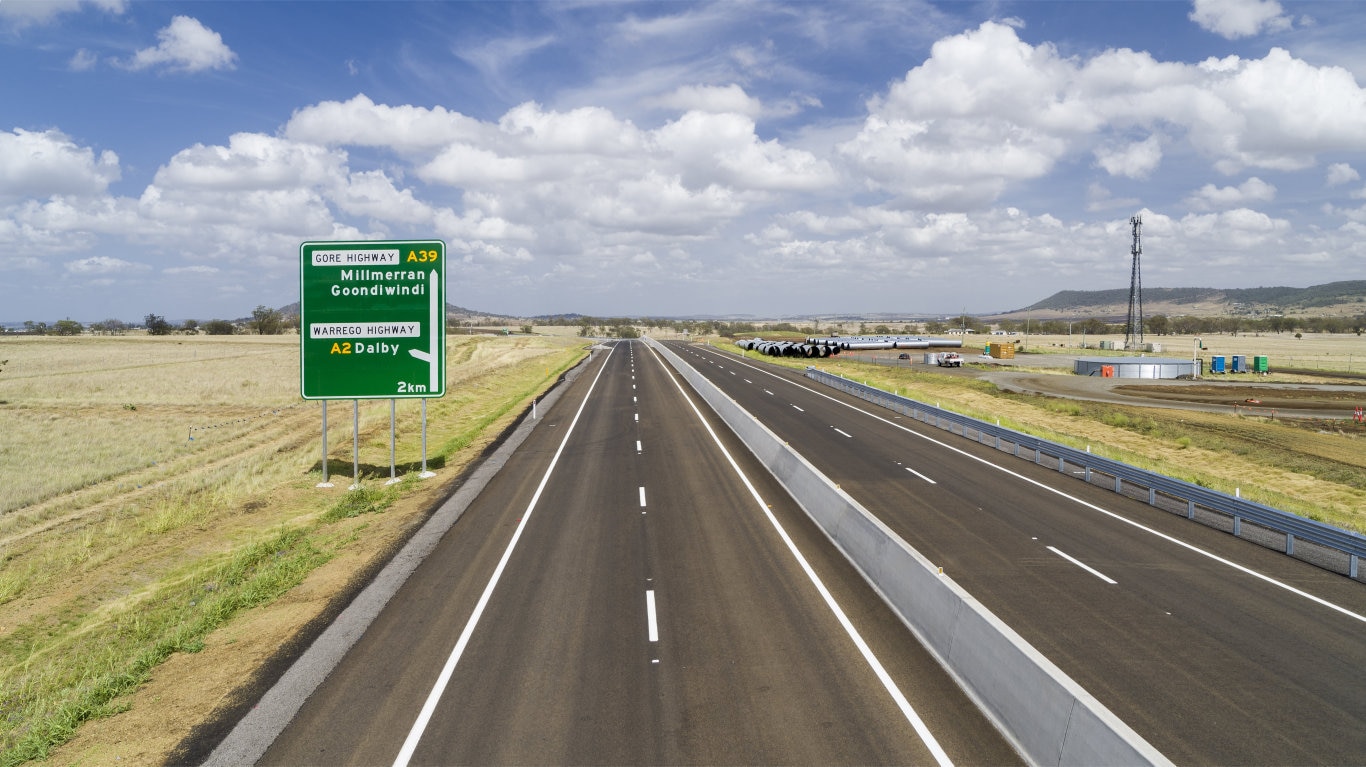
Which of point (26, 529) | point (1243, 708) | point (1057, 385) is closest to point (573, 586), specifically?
point (1243, 708)

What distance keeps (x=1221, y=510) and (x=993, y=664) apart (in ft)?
41.7

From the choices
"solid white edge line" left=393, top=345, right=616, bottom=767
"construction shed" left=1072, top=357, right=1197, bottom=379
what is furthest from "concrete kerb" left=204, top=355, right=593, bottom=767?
"construction shed" left=1072, top=357, right=1197, bottom=379

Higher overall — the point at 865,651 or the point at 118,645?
the point at 865,651

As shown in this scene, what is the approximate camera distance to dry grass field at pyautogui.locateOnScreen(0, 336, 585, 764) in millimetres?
9281

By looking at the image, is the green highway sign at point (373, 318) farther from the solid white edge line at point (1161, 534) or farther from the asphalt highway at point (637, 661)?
the solid white edge line at point (1161, 534)

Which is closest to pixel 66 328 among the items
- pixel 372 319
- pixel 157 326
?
pixel 157 326

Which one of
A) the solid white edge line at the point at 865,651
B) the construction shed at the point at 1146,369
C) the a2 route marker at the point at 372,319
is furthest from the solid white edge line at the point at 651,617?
the construction shed at the point at 1146,369

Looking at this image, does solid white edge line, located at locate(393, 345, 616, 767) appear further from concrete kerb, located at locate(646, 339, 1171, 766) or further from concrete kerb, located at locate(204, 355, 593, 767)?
concrete kerb, located at locate(646, 339, 1171, 766)

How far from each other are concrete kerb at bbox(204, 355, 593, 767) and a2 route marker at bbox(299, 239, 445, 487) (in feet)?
17.9

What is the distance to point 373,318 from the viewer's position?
2248cm

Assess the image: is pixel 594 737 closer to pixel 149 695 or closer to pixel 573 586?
pixel 573 586

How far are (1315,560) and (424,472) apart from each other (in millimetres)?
22870

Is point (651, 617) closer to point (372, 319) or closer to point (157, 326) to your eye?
point (372, 319)

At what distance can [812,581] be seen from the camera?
1293 centimetres
